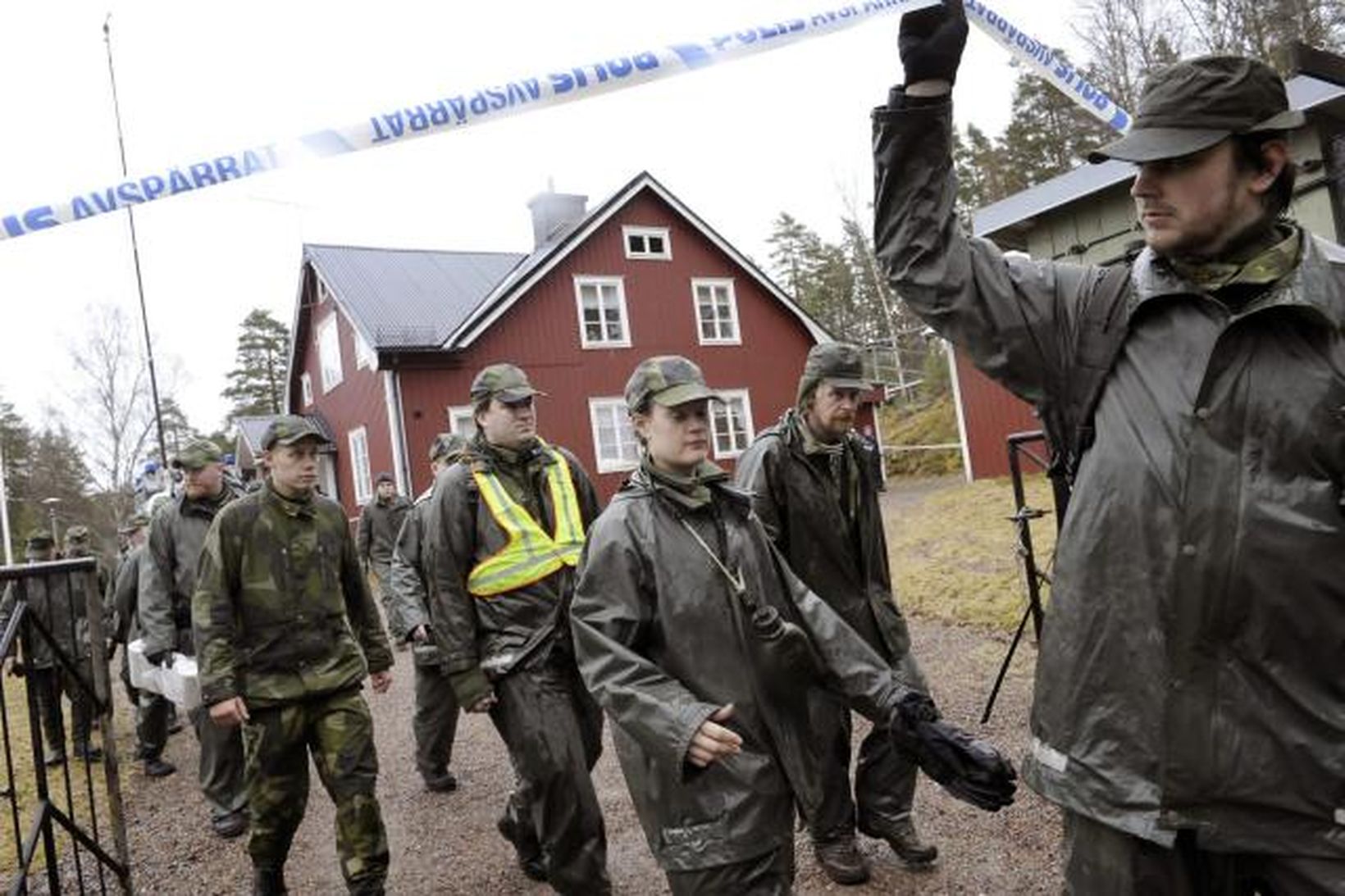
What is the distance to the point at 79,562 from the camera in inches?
172

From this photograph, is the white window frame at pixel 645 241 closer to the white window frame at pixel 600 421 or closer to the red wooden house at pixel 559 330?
the red wooden house at pixel 559 330

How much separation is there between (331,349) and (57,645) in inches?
939

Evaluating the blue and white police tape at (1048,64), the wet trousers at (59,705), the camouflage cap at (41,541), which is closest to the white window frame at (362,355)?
the camouflage cap at (41,541)

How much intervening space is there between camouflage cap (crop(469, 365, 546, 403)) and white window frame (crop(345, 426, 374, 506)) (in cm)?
2079

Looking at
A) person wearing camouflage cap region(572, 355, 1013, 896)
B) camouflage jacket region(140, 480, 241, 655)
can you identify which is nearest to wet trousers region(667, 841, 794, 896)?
person wearing camouflage cap region(572, 355, 1013, 896)

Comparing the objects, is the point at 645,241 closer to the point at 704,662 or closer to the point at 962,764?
the point at 704,662

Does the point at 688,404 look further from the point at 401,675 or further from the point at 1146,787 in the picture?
the point at 401,675

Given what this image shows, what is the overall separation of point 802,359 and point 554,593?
23.2 meters

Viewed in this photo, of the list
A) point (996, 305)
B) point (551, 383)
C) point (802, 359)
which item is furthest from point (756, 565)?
point (802, 359)

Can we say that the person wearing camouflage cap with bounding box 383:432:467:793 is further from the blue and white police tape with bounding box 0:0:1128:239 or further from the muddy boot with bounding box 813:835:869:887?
the blue and white police tape with bounding box 0:0:1128:239

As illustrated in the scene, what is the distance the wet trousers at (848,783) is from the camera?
4.41 m

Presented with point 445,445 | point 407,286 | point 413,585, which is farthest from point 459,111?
point 407,286

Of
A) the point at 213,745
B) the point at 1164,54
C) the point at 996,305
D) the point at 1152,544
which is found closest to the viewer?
the point at 1152,544

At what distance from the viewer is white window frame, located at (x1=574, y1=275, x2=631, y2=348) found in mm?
24141
